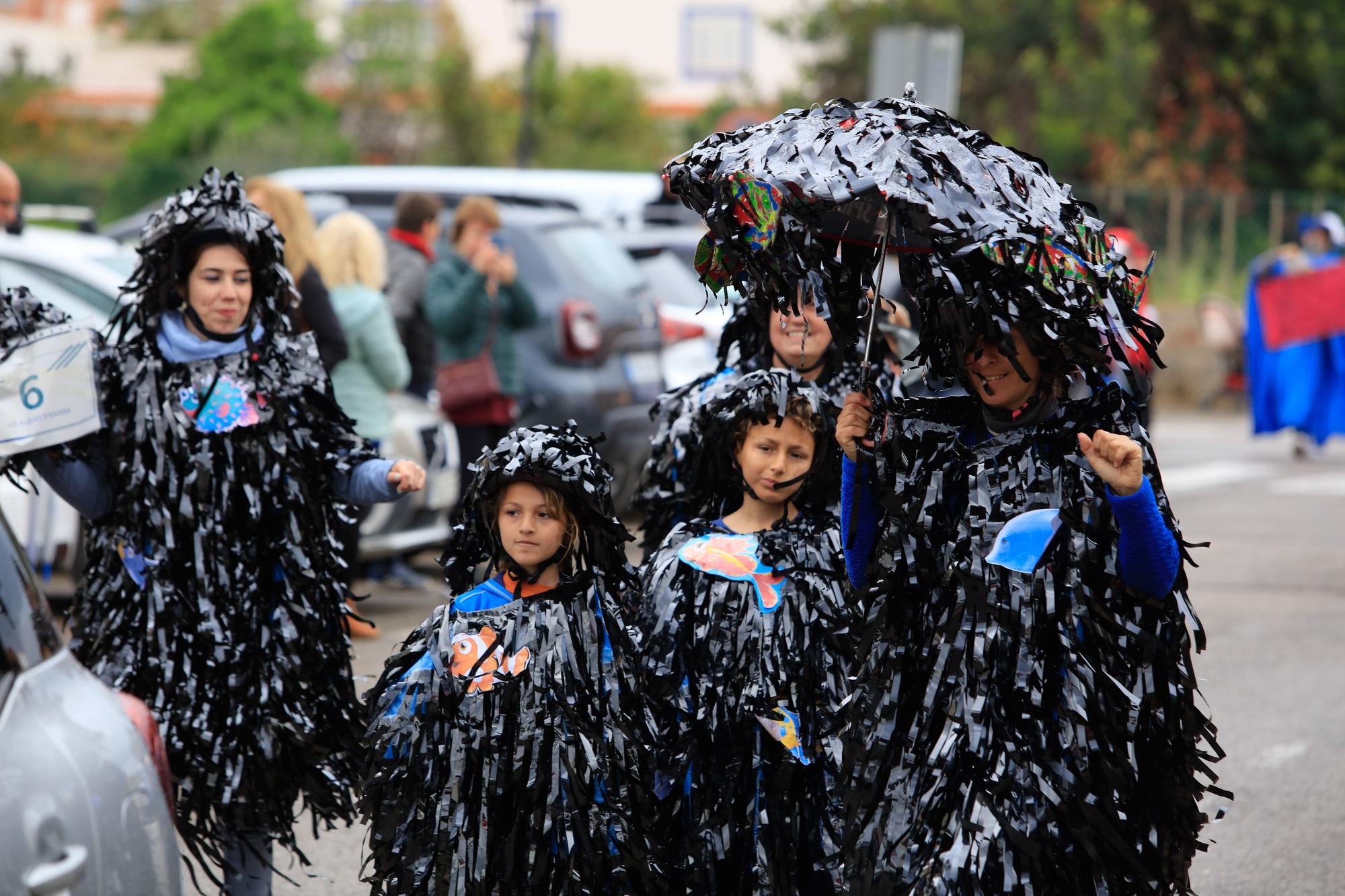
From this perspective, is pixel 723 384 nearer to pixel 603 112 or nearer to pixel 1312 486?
pixel 1312 486

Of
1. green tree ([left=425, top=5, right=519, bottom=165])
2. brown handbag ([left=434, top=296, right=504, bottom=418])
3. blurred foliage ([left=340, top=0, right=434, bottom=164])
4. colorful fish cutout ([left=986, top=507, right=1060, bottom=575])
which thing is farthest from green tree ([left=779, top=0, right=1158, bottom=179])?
colorful fish cutout ([left=986, top=507, right=1060, bottom=575])

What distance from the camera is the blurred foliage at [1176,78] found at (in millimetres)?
24266

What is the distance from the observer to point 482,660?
3301 mm

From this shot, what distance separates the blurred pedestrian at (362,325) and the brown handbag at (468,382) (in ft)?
2.03

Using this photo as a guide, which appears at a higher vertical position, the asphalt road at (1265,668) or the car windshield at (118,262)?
the car windshield at (118,262)

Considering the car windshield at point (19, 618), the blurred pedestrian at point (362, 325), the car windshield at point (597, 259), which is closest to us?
the car windshield at point (19, 618)

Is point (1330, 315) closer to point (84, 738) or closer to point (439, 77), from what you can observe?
point (84, 738)

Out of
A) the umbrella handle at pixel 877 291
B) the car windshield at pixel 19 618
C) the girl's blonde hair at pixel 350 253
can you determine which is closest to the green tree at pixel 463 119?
the girl's blonde hair at pixel 350 253

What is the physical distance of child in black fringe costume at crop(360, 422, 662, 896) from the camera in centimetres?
324

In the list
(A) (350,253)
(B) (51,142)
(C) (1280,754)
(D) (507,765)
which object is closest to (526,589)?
(D) (507,765)

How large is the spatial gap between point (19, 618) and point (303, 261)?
4.15 meters

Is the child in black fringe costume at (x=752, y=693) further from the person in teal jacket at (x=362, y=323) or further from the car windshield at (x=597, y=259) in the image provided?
the car windshield at (x=597, y=259)

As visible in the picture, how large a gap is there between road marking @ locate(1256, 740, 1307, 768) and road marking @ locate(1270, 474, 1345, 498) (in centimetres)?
659

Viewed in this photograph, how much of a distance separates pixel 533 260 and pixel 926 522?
627 cm
